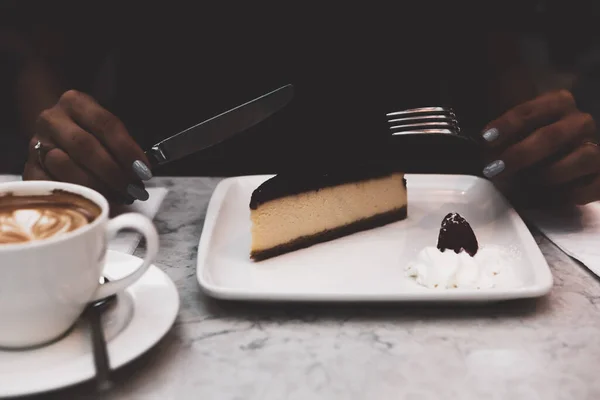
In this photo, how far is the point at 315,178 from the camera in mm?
1082

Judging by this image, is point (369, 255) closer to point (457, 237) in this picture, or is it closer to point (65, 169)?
point (457, 237)

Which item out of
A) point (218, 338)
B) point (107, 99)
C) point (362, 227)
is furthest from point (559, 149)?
point (107, 99)

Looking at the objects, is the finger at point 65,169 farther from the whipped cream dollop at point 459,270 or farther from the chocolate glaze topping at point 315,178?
the whipped cream dollop at point 459,270

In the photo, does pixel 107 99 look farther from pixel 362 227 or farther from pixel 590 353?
pixel 590 353

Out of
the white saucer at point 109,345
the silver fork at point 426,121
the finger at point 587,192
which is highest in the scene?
the white saucer at point 109,345

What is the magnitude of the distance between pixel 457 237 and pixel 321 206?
0.25 meters

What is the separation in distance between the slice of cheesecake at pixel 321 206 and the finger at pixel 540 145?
7.4 inches

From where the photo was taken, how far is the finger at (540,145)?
3.63 feet

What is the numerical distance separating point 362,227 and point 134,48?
2.68ft

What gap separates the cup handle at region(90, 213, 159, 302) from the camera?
0.70 metres

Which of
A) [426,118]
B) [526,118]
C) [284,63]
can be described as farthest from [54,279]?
[284,63]

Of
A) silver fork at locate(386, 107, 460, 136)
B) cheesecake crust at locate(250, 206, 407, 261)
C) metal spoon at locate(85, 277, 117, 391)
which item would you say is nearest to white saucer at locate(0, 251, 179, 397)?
metal spoon at locate(85, 277, 117, 391)

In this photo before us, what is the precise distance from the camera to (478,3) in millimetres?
1559

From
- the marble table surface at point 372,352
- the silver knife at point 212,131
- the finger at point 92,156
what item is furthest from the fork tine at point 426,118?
the finger at point 92,156
